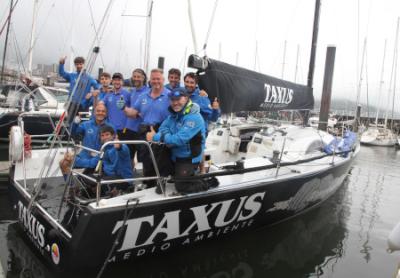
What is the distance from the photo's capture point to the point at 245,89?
5.07 meters

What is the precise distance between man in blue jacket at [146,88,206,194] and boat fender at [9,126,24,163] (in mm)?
1898

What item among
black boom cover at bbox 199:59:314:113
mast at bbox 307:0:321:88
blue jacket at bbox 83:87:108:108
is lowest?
blue jacket at bbox 83:87:108:108

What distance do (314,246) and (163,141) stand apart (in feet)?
9.26

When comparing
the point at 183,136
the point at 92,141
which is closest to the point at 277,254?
the point at 183,136

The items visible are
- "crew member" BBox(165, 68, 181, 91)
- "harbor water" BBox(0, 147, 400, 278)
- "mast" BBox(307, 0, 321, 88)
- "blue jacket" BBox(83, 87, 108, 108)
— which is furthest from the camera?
"mast" BBox(307, 0, 321, 88)

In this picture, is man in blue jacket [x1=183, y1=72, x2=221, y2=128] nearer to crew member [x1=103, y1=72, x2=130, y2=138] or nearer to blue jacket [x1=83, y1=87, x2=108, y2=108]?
crew member [x1=103, y1=72, x2=130, y2=138]

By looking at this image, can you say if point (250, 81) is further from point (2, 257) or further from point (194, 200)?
point (2, 257)

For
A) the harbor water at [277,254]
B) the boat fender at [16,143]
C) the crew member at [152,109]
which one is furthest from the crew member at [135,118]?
the harbor water at [277,254]

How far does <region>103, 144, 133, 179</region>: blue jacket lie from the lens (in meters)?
3.88

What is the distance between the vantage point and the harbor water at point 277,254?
3.85m

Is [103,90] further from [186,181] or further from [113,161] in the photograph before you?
[186,181]

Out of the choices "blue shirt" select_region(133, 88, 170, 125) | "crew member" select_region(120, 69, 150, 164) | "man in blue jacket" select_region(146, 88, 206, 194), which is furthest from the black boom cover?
"man in blue jacket" select_region(146, 88, 206, 194)

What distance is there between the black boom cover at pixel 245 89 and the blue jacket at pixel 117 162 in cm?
129

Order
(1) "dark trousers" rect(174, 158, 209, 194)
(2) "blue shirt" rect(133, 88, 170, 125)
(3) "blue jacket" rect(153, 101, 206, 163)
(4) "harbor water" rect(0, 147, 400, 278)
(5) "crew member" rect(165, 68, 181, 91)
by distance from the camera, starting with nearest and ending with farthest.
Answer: (3) "blue jacket" rect(153, 101, 206, 163)
(1) "dark trousers" rect(174, 158, 209, 194)
(4) "harbor water" rect(0, 147, 400, 278)
(2) "blue shirt" rect(133, 88, 170, 125)
(5) "crew member" rect(165, 68, 181, 91)
